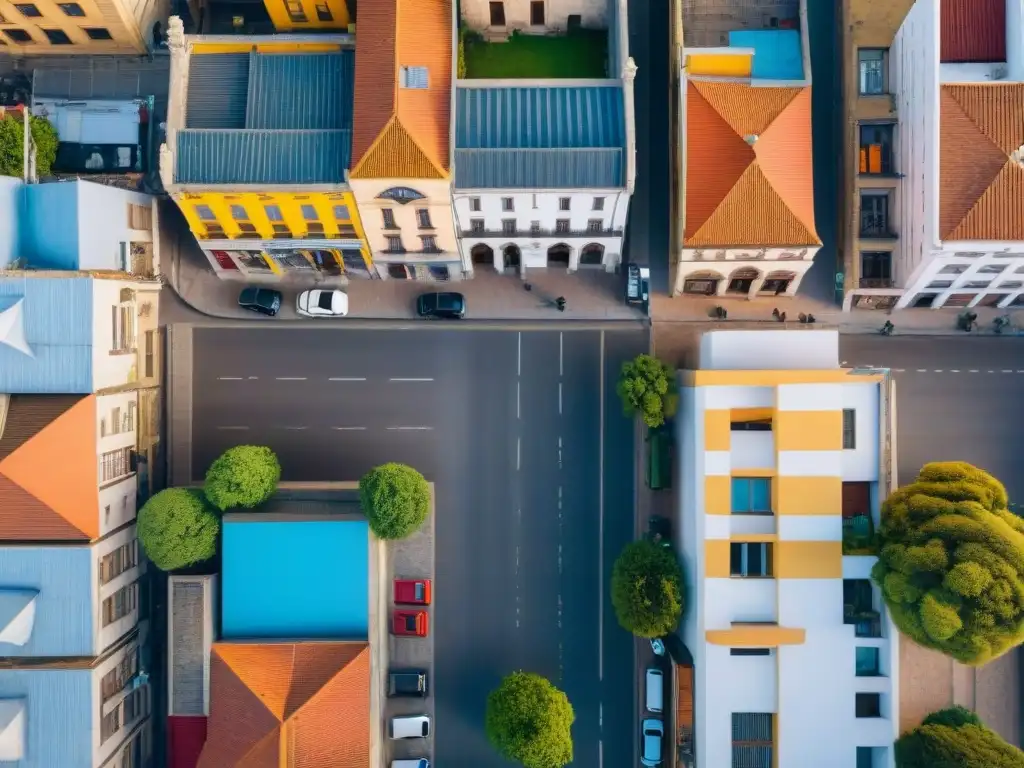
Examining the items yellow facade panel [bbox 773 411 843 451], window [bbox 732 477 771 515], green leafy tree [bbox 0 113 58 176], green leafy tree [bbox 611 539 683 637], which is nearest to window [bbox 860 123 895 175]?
yellow facade panel [bbox 773 411 843 451]

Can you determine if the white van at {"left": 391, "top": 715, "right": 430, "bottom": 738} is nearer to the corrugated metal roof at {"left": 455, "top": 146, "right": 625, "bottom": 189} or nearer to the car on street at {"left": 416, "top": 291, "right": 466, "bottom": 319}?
the car on street at {"left": 416, "top": 291, "right": 466, "bottom": 319}

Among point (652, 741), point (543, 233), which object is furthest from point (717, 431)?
point (652, 741)

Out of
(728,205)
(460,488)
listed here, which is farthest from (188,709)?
(728,205)

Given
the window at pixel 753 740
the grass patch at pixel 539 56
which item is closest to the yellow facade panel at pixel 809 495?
the window at pixel 753 740

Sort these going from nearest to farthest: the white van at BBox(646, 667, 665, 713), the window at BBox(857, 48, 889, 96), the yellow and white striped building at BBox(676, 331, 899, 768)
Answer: the yellow and white striped building at BBox(676, 331, 899, 768)
the window at BBox(857, 48, 889, 96)
the white van at BBox(646, 667, 665, 713)

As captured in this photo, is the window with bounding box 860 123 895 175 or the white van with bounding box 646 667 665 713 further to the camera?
the white van with bounding box 646 667 665 713

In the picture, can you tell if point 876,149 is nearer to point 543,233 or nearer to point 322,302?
point 543,233
